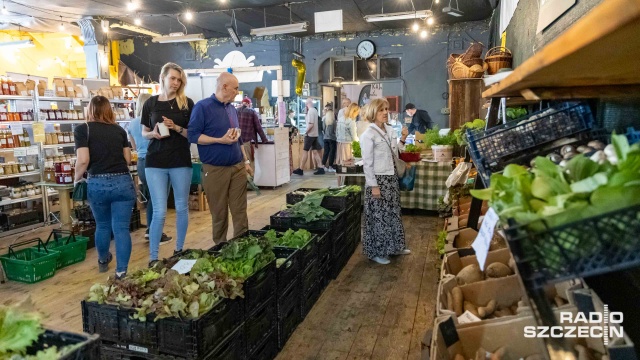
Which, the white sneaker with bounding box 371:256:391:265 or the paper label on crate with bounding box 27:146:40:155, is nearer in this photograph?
the white sneaker with bounding box 371:256:391:265

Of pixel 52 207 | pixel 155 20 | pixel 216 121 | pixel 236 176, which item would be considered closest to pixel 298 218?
pixel 236 176

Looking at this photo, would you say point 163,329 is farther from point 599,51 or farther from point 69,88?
point 69,88

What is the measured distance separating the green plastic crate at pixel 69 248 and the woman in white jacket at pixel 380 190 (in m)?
2.83

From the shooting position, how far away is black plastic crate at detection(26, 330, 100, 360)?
4.15ft

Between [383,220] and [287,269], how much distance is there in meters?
1.61

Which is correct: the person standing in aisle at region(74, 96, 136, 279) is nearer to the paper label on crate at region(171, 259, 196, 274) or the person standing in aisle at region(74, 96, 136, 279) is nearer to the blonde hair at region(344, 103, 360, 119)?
the paper label on crate at region(171, 259, 196, 274)

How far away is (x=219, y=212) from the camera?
3895 millimetres

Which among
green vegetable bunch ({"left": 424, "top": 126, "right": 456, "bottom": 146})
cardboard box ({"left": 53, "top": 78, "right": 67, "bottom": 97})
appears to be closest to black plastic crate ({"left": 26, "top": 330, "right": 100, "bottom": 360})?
green vegetable bunch ({"left": 424, "top": 126, "right": 456, "bottom": 146})

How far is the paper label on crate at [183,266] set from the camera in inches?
97.0

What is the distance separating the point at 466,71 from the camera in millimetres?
5777

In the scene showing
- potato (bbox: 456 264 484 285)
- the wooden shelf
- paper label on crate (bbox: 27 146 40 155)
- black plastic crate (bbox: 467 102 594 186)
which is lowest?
potato (bbox: 456 264 484 285)

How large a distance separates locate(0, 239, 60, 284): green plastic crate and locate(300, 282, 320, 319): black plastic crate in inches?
98.3

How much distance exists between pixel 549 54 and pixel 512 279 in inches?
57.9

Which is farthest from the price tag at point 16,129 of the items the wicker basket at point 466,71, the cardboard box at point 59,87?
the wicker basket at point 466,71
